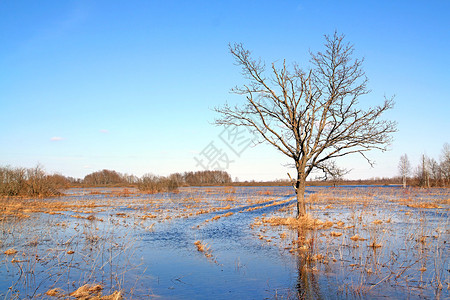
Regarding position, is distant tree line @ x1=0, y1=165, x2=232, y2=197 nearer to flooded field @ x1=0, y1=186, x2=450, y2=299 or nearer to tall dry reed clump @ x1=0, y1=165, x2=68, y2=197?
tall dry reed clump @ x1=0, y1=165, x2=68, y2=197

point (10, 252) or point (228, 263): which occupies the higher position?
point (10, 252)

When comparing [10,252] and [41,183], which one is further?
[41,183]

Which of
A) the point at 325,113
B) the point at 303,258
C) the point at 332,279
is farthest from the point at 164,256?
the point at 325,113

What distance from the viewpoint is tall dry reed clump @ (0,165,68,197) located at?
36281 millimetres

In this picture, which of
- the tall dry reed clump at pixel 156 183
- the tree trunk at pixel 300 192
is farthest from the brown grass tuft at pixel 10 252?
the tall dry reed clump at pixel 156 183

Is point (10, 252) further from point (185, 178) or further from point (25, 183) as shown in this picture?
point (185, 178)

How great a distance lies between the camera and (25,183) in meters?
37.6

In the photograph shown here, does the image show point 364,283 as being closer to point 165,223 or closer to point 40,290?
point 40,290

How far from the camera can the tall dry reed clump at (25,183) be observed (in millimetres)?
36281

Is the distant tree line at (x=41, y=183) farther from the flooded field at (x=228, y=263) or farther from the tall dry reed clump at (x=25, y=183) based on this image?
the flooded field at (x=228, y=263)

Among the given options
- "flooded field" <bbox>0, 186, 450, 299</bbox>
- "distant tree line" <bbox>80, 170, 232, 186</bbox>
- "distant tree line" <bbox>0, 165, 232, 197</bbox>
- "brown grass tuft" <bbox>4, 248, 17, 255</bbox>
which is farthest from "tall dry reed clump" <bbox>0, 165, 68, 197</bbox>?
"distant tree line" <bbox>80, 170, 232, 186</bbox>

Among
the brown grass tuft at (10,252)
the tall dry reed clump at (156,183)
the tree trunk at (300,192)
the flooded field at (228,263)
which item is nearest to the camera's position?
the flooded field at (228,263)

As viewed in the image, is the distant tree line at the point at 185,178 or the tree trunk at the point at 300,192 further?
the distant tree line at the point at 185,178

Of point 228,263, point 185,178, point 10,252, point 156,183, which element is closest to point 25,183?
point 156,183
